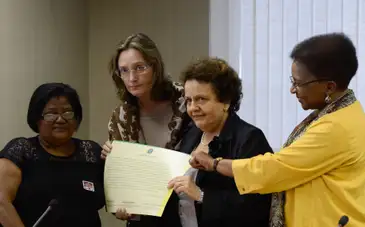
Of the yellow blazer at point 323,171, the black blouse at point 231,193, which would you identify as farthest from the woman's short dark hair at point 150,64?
the yellow blazer at point 323,171

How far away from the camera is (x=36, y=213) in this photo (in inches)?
73.2

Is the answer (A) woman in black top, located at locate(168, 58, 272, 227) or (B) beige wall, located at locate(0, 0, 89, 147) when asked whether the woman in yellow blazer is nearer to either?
(A) woman in black top, located at locate(168, 58, 272, 227)

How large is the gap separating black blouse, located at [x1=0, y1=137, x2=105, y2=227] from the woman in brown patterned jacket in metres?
0.16

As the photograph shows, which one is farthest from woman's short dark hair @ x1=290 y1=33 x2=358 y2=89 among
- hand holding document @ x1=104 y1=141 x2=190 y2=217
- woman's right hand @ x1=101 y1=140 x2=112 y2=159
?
woman's right hand @ x1=101 y1=140 x2=112 y2=159

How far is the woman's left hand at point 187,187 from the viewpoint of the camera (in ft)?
5.54

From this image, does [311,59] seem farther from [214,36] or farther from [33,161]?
[214,36]

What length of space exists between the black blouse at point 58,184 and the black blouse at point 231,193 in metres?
0.46

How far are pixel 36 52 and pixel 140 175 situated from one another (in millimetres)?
1230

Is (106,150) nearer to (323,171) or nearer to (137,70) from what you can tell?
(137,70)

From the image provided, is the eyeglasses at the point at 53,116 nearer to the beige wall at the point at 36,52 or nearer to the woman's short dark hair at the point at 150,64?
the woman's short dark hair at the point at 150,64

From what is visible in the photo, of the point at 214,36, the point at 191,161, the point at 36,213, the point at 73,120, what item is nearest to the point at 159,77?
the point at 73,120

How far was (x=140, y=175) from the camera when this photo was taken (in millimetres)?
1842

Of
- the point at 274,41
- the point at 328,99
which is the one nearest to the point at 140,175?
the point at 328,99

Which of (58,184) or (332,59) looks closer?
(332,59)
